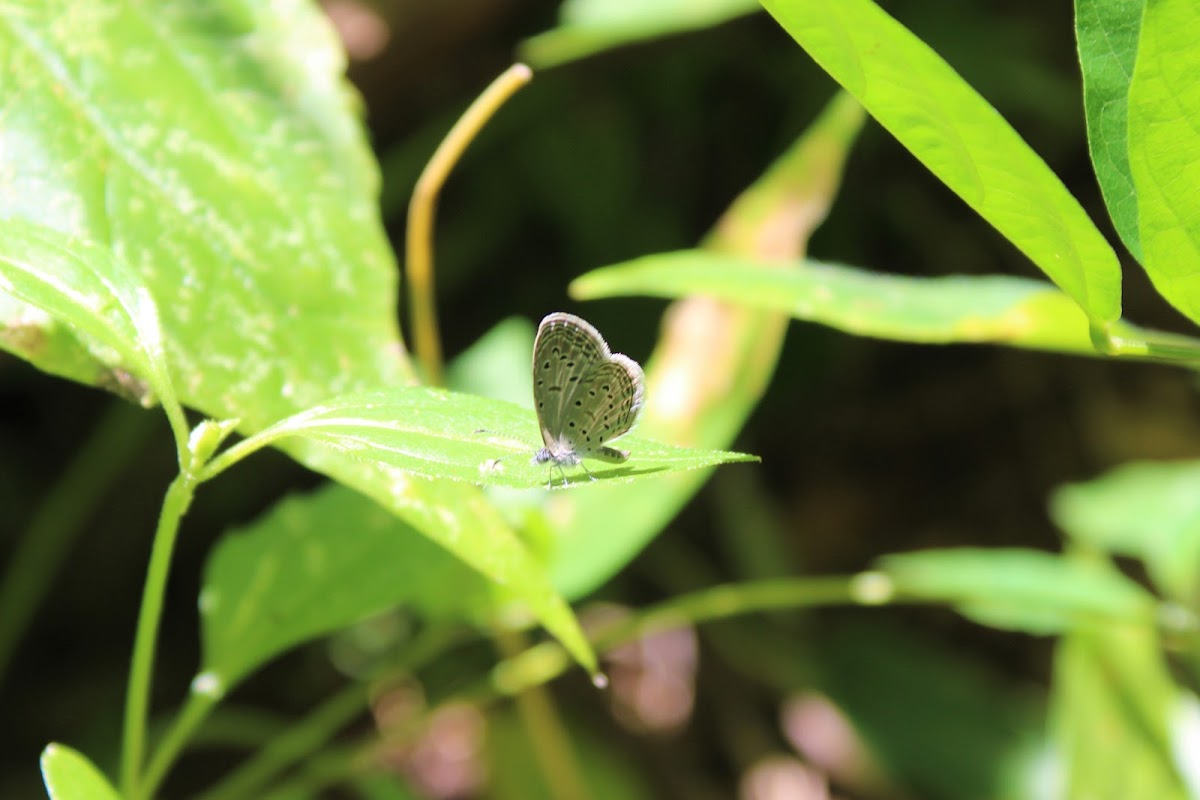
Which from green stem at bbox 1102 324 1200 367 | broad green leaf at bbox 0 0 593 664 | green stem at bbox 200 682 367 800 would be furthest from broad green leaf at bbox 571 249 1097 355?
green stem at bbox 200 682 367 800

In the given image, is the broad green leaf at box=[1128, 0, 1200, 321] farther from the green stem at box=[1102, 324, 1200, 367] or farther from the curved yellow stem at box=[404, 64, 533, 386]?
the curved yellow stem at box=[404, 64, 533, 386]

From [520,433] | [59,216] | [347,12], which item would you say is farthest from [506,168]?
[520,433]

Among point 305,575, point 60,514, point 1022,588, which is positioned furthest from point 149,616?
point 60,514

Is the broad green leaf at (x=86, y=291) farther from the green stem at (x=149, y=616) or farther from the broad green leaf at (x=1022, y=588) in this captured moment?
the broad green leaf at (x=1022, y=588)

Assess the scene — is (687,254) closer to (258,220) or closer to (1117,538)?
(258,220)

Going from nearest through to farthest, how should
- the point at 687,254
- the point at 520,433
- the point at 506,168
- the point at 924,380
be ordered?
the point at 520,433
the point at 687,254
the point at 506,168
the point at 924,380

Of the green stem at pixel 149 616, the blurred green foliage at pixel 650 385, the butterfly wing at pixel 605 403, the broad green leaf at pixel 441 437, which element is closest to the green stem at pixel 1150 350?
the blurred green foliage at pixel 650 385
